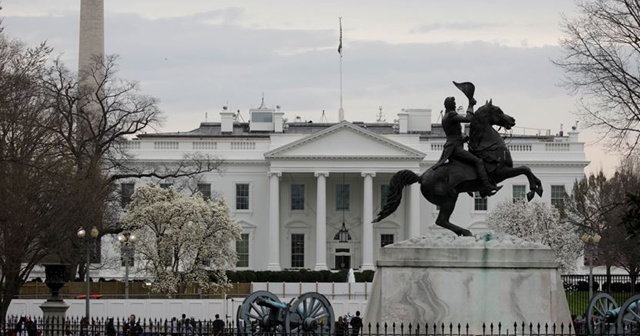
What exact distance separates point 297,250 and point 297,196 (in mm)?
3731

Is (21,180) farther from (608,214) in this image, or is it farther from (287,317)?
(608,214)

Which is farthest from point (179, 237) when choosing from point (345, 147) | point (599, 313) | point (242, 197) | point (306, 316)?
point (306, 316)

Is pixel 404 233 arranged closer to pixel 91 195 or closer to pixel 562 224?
pixel 562 224

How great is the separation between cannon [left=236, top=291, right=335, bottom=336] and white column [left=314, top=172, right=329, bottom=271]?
67.0 meters

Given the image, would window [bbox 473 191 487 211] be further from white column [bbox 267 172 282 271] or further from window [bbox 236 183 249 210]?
window [bbox 236 183 249 210]

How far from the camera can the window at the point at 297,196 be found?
103 m

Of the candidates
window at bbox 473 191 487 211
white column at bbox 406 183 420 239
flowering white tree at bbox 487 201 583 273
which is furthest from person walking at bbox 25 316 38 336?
window at bbox 473 191 487 211

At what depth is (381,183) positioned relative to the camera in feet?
337

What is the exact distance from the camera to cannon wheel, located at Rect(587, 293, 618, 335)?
2766cm

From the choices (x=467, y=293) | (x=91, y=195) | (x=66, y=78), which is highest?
(x=66, y=78)

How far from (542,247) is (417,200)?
71.7m

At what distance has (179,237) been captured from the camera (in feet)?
241

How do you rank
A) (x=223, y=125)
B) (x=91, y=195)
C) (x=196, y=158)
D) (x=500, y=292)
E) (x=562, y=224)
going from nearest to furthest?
(x=500, y=292) < (x=91, y=195) < (x=562, y=224) < (x=196, y=158) < (x=223, y=125)

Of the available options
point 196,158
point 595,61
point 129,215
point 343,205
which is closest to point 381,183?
point 343,205
